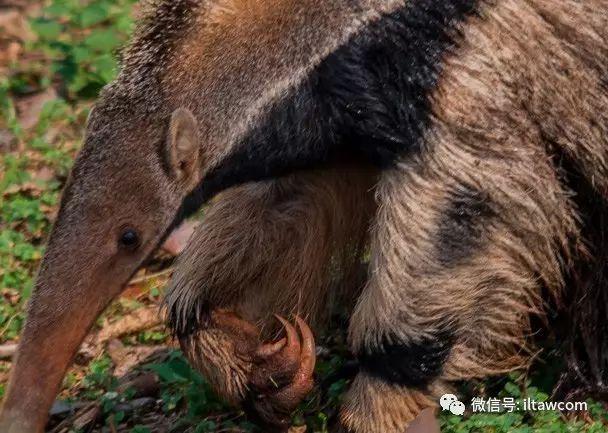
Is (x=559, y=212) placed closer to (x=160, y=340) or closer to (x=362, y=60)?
(x=362, y=60)

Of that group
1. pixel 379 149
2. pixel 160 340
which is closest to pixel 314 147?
pixel 379 149

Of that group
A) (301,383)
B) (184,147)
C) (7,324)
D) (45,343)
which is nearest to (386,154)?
(184,147)

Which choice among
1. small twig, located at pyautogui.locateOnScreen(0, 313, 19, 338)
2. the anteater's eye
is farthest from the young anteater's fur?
small twig, located at pyautogui.locateOnScreen(0, 313, 19, 338)

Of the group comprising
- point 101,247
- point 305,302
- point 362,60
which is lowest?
point 305,302

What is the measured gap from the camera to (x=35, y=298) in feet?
15.4

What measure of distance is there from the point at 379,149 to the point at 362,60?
1.05 feet

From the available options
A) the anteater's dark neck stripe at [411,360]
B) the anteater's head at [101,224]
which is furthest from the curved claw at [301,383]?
the anteater's head at [101,224]

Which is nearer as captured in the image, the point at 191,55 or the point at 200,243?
the point at 191,55

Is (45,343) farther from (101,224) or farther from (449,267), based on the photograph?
(449,267)

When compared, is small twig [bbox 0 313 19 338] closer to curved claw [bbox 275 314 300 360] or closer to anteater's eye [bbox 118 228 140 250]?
curved claw [bbox 275 314 300 360]

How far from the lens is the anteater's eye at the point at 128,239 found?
4840 millimetres

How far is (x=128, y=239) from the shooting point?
4852 millimetres

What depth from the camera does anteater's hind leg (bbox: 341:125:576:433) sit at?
15.5 feet

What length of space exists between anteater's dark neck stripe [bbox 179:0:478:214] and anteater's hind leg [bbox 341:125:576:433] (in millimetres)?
123
